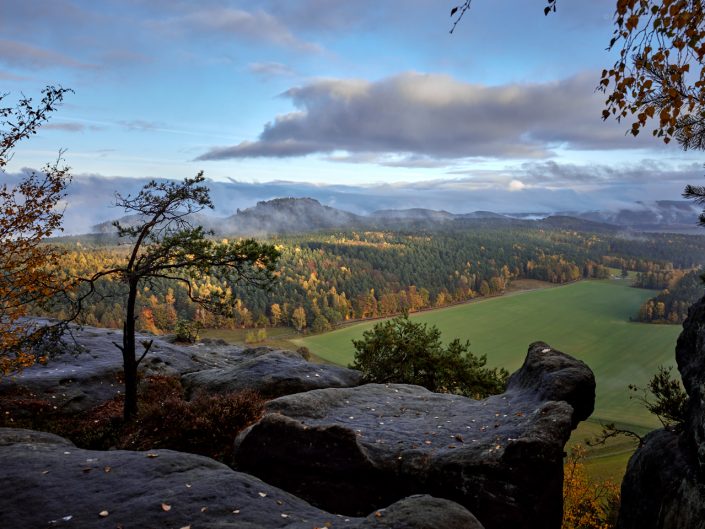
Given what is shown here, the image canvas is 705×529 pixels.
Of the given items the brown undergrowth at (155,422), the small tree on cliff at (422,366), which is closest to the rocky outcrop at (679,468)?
the brown undergrowth at (155,422)

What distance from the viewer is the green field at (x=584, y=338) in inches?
3194

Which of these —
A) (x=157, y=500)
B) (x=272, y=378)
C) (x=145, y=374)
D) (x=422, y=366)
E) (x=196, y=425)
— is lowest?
(x=422, y=366)

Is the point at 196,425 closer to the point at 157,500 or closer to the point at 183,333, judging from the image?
the point at 157,500

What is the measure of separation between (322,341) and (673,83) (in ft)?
445

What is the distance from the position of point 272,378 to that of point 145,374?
28.0 ft

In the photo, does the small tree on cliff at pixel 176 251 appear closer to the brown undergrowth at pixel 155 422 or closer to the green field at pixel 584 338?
the brown undergrowth at pixel 155 422

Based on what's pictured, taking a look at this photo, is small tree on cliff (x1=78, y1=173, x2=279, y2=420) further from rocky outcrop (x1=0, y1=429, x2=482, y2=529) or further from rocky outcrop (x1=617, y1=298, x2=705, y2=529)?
rocky outcrop (x1=617, y1=298, x2=705, y2=529)

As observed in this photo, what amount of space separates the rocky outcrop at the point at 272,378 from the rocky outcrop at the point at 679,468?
49.7 feet

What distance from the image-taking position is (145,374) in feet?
85.1

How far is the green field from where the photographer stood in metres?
81.1

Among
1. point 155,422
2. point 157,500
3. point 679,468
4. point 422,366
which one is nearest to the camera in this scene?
point 157,500

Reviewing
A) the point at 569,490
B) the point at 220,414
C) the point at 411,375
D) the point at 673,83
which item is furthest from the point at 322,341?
the point at 673,83

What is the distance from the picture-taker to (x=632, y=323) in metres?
145

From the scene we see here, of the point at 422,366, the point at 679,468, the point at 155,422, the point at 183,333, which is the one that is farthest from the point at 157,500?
the point at 183,333
